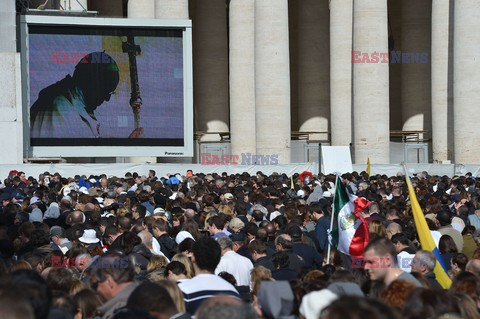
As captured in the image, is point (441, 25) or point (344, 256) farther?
point (441, 25)

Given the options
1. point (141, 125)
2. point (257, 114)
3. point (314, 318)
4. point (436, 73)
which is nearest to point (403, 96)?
point (436, 73)

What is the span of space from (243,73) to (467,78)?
1235 centimetres

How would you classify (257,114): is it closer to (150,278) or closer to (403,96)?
(403,96)

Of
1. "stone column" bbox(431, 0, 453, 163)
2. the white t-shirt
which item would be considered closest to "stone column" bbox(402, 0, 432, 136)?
"stone column" bbox(431, 0, 453, 163)

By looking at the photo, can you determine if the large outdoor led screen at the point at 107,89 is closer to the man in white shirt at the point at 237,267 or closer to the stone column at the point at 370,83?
the stone column at the point at 370,83

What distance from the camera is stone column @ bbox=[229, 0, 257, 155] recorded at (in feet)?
188

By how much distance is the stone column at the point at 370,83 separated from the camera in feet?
174

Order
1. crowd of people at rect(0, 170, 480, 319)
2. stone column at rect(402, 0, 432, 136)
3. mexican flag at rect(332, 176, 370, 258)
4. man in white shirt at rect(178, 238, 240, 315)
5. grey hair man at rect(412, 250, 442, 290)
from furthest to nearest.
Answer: stone column at rect(402, 0, 432, 136) < mexican flag at rect(332, 176, 370, 258) < grey hair man at rect(412, 250, 442, 290) < man in white shirt at rect(178, 238, 240, 315) < crowd of people at rect(0, 170, 480, 319)

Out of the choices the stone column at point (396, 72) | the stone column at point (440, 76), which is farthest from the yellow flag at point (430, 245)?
the stone column at point (396, 72)

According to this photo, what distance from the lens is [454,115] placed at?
168 feet

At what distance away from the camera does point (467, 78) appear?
5047 centimetres

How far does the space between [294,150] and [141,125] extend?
1432 cm

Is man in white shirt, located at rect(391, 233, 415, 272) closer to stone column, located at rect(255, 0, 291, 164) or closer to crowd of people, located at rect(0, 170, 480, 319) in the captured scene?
crowd of people, located at rect(0, 170, 480, 319)

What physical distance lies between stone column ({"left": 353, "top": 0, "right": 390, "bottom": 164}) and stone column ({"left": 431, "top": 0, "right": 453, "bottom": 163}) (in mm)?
2713
